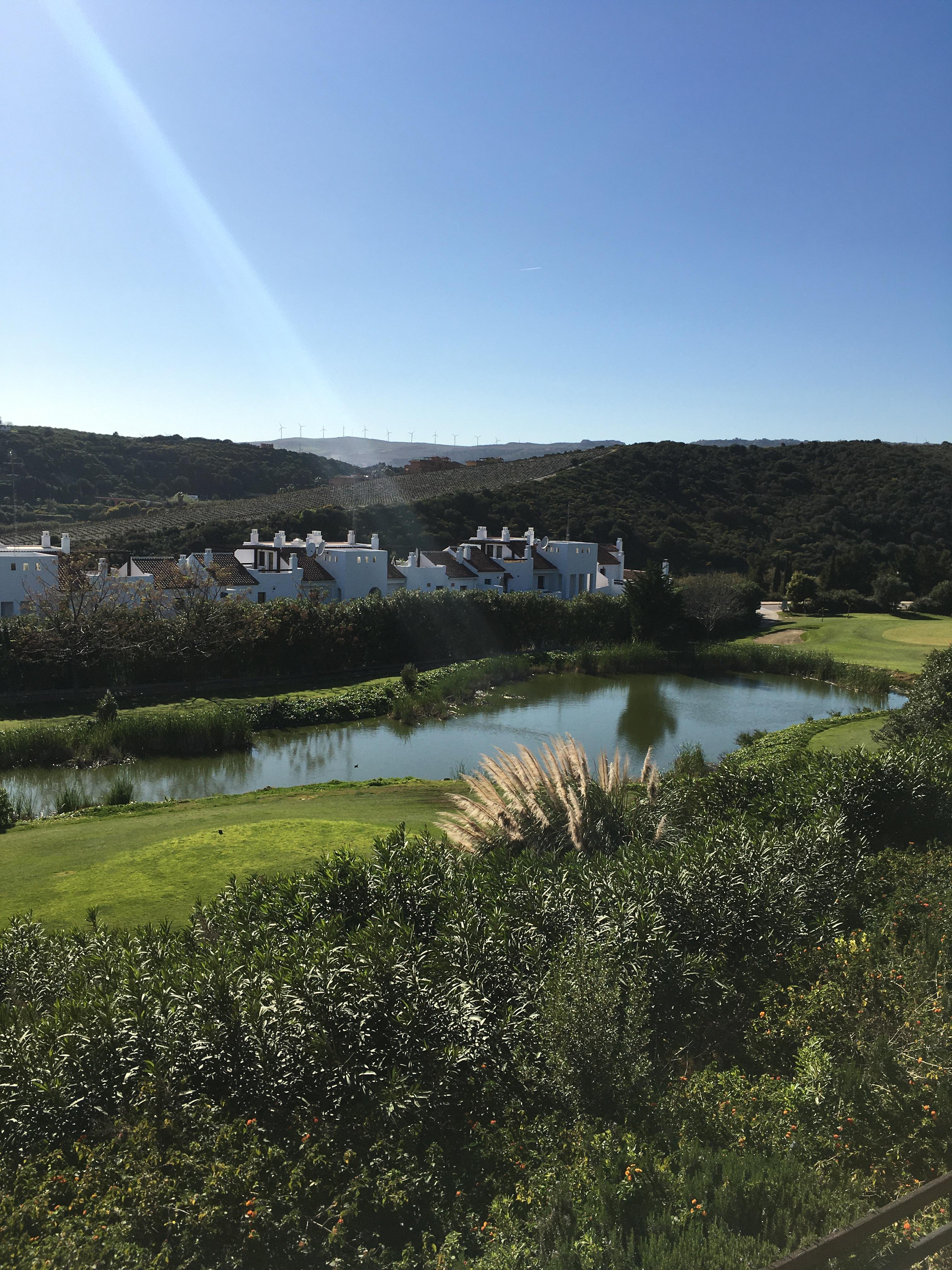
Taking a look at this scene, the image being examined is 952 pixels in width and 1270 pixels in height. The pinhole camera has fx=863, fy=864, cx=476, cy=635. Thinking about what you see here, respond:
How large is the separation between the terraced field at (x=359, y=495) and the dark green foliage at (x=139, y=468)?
11.3 feet

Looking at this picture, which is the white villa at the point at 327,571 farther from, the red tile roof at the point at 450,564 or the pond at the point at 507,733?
the pond at the point at 507,733

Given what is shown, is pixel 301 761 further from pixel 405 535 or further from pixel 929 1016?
pixel 405 535

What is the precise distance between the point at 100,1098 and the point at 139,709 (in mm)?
20499

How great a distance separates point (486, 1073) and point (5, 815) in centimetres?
1085

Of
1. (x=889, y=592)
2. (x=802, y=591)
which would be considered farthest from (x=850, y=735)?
(x=889, y=592)

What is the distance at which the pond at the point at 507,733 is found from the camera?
17719mm

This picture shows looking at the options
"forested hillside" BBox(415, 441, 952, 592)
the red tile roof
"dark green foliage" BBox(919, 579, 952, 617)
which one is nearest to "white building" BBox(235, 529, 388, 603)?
the red tile roof

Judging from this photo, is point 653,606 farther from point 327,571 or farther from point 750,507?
point 750,507

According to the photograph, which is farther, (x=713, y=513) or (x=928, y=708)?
(x=713, y=513)

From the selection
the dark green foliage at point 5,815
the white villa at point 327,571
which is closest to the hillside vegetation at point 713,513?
the white villa at point 327,571

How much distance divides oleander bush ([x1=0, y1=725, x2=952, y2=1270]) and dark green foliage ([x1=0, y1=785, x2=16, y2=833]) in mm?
7105

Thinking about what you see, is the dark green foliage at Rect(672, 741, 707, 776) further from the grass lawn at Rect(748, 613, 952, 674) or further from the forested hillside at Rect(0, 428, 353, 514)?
the forested hillside at Rect(0, 428, 353, 514)

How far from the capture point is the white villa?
31.5 m

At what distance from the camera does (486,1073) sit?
4.67 m
